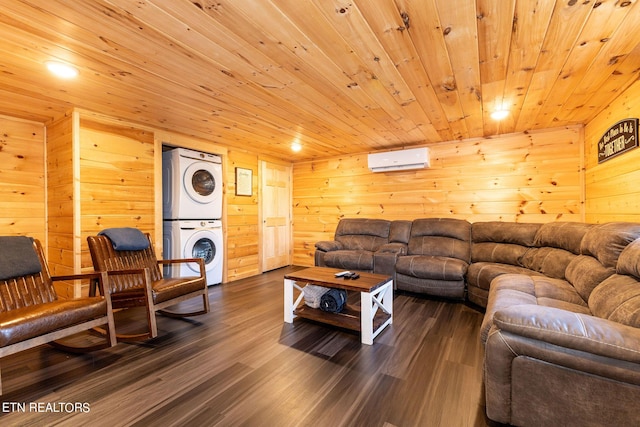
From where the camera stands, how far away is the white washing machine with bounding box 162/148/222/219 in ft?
12.3

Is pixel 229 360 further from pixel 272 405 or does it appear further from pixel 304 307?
pixel 304 307

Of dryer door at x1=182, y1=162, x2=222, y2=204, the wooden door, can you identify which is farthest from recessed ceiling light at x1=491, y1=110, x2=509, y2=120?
dryer door at x1=182, y1=162, x2=222, y2=204

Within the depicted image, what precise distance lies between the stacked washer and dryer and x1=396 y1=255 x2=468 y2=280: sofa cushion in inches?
104

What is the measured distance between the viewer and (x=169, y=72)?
2.09 meters

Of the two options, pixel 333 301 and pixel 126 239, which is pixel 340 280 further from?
pixel 126 239

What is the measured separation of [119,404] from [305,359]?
1.12 m

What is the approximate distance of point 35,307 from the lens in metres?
1.91

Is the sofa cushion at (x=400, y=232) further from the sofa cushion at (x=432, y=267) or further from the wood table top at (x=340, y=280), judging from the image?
the wood table top at (x=340, y=280)

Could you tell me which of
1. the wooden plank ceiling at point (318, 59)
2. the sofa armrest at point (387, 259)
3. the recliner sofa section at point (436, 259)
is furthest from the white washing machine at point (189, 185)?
the recliner sofa section at point (436, 259)

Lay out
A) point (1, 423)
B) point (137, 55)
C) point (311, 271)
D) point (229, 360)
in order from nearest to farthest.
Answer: point (1, 423) → point (137, 55) → point (229, 360) → point (311, 271)

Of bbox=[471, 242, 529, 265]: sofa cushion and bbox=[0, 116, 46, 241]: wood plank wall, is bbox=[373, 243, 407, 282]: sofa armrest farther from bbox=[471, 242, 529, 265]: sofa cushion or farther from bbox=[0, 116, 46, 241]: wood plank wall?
bbox=[0, 116, 46, 241]: wood plank wall

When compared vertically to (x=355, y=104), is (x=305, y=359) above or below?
below

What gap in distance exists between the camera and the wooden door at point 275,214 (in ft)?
16.7

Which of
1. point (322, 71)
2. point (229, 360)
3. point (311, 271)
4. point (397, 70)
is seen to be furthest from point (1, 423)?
point (397, 70)
